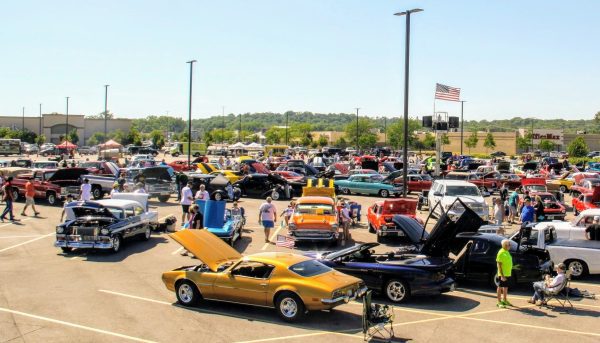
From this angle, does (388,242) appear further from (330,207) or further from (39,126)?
(39,126)

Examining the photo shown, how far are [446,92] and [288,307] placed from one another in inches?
1296

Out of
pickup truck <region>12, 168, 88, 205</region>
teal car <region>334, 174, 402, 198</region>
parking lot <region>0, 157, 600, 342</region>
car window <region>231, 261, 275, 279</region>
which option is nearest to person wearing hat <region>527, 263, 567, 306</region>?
parking lot <region>0, 157, 600, 342</region>

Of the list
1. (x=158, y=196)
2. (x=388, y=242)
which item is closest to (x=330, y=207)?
(x=388, y=242)

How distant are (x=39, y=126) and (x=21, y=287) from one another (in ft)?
400

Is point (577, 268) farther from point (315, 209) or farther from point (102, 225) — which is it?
point (102, 225)

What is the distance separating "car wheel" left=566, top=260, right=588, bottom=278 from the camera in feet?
50.6

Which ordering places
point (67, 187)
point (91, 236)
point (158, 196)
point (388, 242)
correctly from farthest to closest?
point (158, 196) → point (67, 187) → point (388, 242) → point (91, 236)

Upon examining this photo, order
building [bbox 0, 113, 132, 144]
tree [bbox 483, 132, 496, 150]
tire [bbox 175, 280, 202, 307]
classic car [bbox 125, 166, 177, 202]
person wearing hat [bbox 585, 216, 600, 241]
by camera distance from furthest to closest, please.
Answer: building [bbox 0, 113, 132, 144] → tree [bbox 483, 132, 496, 150] → classic car [bbox 125, 166, 177, 202] → person wearing hat [bbox 585, 216, 600, 241] → tire [bbox 175, 280, 202, 307]

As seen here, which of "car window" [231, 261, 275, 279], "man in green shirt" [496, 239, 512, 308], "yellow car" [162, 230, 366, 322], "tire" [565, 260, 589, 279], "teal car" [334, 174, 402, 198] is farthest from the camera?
"teal car" [334, 174, 402, 198]

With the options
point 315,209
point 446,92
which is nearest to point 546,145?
point 446,92

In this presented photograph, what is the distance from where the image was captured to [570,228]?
54.6 feet

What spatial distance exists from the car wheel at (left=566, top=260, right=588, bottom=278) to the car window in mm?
8373

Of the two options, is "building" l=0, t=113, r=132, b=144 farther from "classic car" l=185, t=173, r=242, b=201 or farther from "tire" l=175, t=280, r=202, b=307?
"tire" l=175, t=280, r=202, b=307

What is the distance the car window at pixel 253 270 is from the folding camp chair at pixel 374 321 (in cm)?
205
